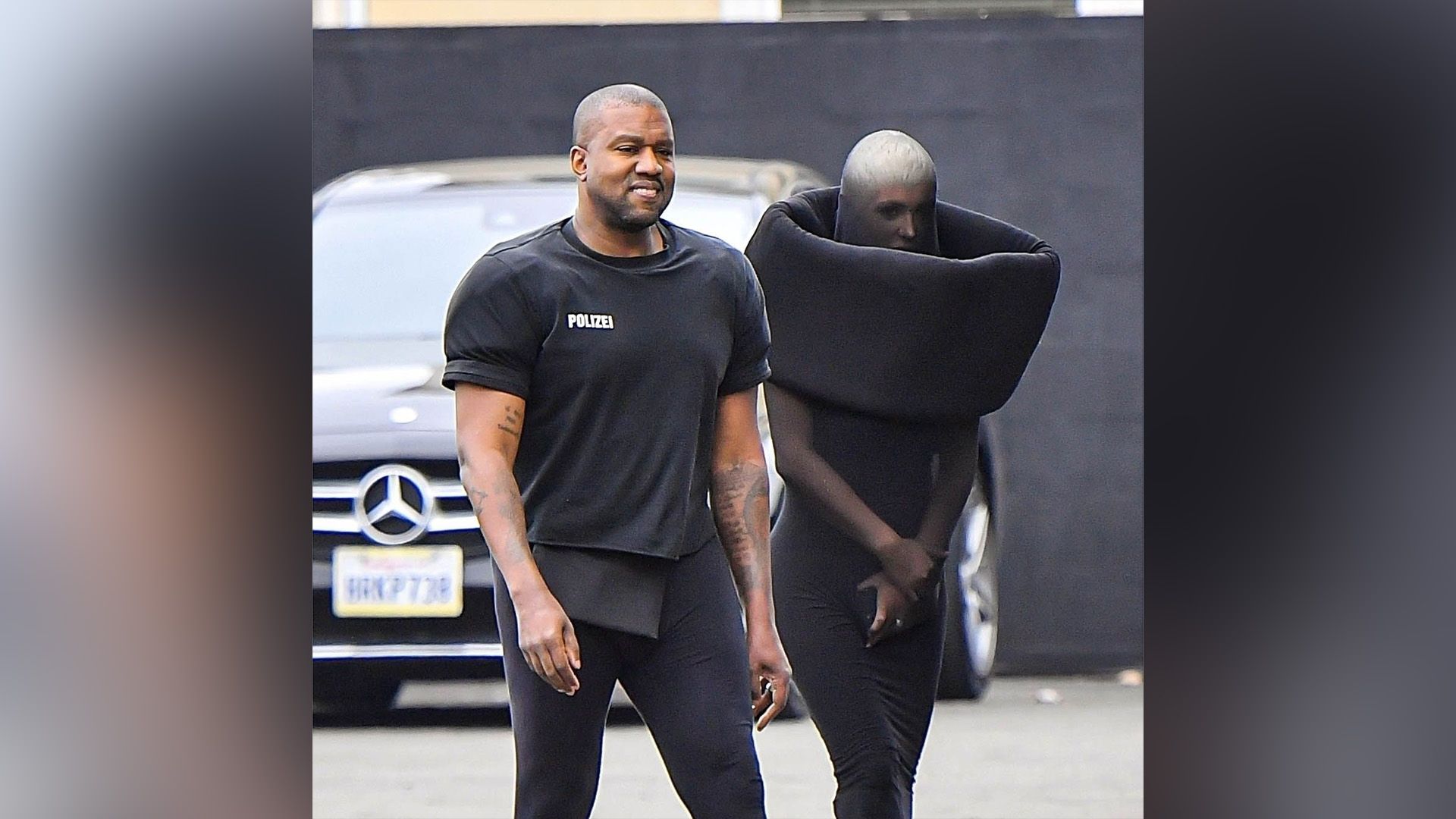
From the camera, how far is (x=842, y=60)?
29.8 ft

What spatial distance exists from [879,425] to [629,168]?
43.2 inches

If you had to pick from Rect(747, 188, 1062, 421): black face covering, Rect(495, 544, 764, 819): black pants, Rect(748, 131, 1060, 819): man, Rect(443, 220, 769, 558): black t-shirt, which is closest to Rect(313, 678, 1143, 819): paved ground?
Rect(748, 131, 1060, 819): man

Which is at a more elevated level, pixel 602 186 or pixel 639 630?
pixel 602 186

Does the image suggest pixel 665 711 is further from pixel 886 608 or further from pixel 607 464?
pixel 886 608

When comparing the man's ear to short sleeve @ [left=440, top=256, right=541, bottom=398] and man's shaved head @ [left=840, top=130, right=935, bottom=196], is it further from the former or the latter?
man's shaved head @ [left=840, top=130, right=935, bottom=196]

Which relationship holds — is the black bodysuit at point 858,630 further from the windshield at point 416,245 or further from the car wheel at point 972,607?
the windshield at point 416,245

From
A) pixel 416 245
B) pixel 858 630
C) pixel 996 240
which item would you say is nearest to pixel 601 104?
pixel 996 240

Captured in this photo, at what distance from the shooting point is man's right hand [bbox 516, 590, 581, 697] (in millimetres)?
4293

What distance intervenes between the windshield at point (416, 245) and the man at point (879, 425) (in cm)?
272

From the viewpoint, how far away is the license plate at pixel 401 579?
746cm
